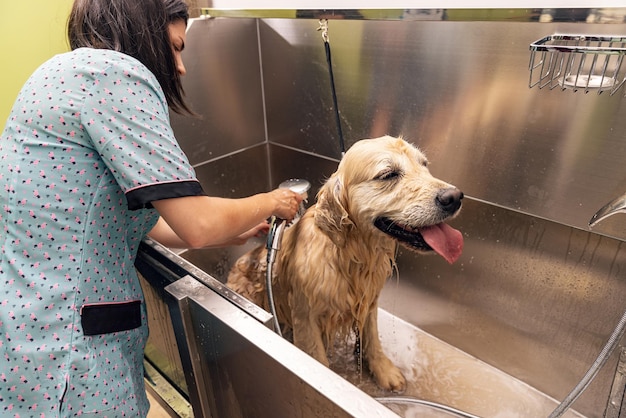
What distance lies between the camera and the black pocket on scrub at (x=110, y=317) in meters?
0.92

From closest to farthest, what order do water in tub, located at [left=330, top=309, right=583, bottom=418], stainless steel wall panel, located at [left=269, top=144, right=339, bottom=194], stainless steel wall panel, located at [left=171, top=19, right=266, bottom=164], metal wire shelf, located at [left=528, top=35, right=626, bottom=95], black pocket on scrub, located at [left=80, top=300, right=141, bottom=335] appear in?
black pocket on scrub, located at [left=80, top=300, right=141, bottom=335], metal wire shelf, located at [left=528, top=35, right=626, bottom=95], water in tub, located at [left=330, top=309, right=583, bottom=418], stainless steel wall panel, located at [left=171, top=19, right=266, bottom=164], stainless steel wall panel, located at [left=269, top=144, right=339, bottom=194]

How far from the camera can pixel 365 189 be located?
1.24m

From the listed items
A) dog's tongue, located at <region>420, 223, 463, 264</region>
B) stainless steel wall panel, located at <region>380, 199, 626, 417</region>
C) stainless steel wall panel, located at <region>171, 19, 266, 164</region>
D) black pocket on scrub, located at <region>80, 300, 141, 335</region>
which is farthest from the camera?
stainless steel wall panel, located at <region>171, 19, 266, 164</region>

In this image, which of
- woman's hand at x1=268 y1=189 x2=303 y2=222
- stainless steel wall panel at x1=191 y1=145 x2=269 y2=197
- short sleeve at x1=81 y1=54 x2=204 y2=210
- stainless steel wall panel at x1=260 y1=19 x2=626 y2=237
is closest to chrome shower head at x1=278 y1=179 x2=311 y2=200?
woman's hand at x1=268 y1=189 x2=303 y2=222

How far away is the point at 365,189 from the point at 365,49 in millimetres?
694

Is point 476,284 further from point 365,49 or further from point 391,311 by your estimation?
point 365,49

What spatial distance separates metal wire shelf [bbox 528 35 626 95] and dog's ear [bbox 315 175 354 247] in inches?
22.9

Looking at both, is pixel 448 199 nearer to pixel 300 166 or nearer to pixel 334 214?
pixel 334 214

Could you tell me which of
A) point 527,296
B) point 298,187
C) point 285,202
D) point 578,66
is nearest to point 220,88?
point 298,187

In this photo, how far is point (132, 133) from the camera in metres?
0.80

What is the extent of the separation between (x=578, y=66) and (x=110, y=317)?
131 centimetres

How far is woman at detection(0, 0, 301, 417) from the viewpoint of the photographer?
0.80 m

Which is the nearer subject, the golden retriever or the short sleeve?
the short sleeve

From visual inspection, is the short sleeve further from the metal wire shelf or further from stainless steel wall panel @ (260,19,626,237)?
stainless steel wall panel @ (260,19,626,237)
